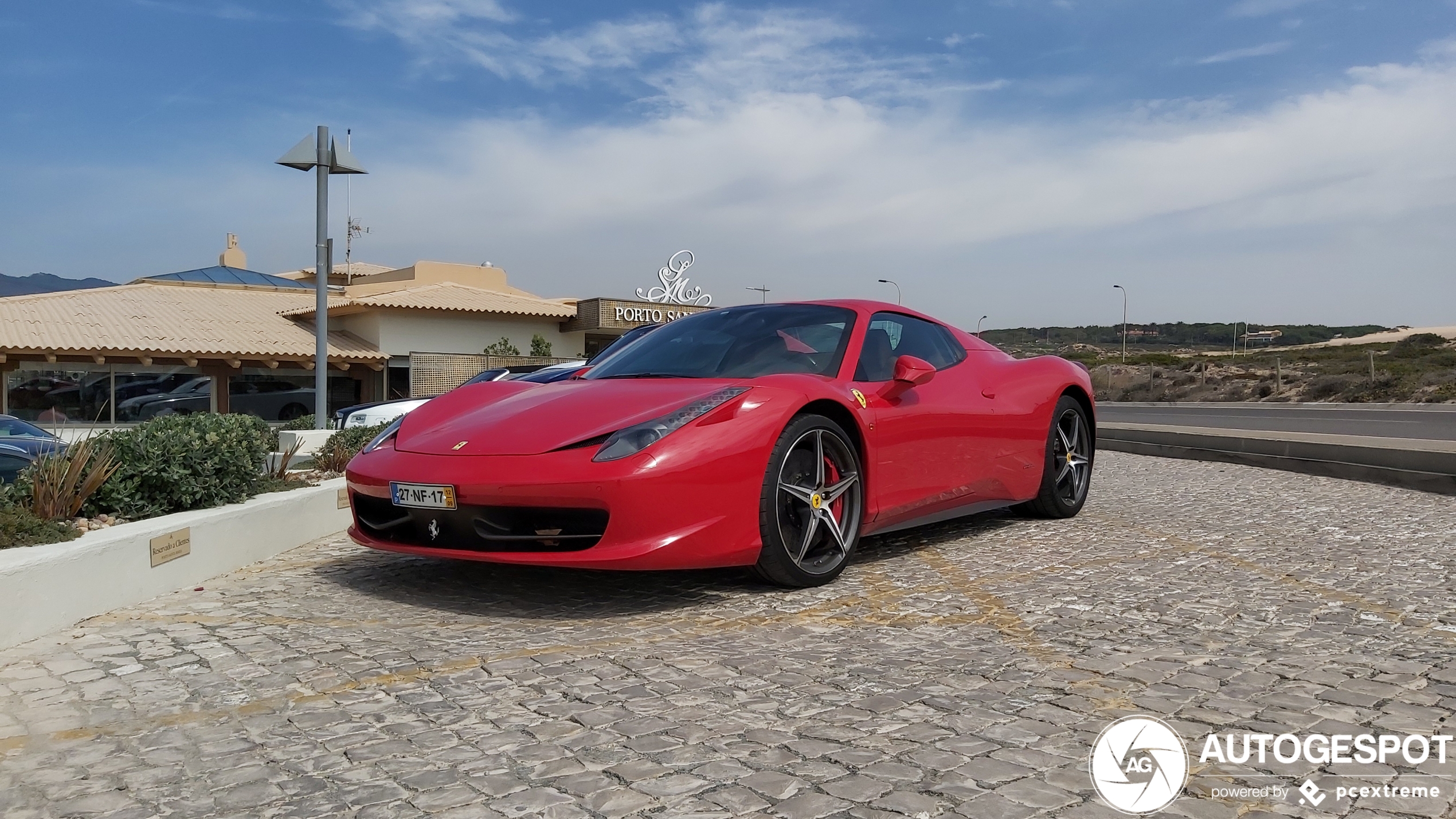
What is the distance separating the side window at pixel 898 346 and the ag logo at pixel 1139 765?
2.33 m

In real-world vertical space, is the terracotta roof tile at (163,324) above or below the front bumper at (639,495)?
above

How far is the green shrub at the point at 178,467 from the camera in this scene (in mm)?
4648

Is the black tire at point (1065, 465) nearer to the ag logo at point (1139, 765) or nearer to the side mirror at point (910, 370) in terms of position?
the side mirror at point (910, 370)

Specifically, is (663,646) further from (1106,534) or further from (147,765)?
(1106,534)

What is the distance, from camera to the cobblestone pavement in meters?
2.23

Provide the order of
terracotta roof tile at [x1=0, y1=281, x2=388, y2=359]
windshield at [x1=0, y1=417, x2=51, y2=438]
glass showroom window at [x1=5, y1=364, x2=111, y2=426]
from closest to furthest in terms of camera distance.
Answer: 1. windshield at [x1=0, y1=417, x2=51, y2=438]
2. glass showroom window at [x1=5, y1=364, x2=111, y2=426]
3. terracotta roof tile at [x1=0, y1=281, x2=388, y2=359]

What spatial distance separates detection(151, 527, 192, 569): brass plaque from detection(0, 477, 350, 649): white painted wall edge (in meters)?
0.02

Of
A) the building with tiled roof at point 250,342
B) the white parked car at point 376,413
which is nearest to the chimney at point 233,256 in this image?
the building with tiled roof at point 250,342

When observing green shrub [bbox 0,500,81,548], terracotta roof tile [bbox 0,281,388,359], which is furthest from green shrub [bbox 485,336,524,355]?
green shrub [bbox 0,500,81,548]

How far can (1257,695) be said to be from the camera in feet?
9.27

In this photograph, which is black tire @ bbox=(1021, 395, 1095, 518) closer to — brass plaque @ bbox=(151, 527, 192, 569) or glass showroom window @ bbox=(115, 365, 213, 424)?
brass plaque @ bbox=(151, 527, 192, 569)

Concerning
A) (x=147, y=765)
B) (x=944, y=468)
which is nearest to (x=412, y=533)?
(x=147, y=765)

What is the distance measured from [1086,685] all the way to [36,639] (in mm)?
3505

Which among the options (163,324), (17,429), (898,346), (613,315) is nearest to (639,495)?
(898,346)
